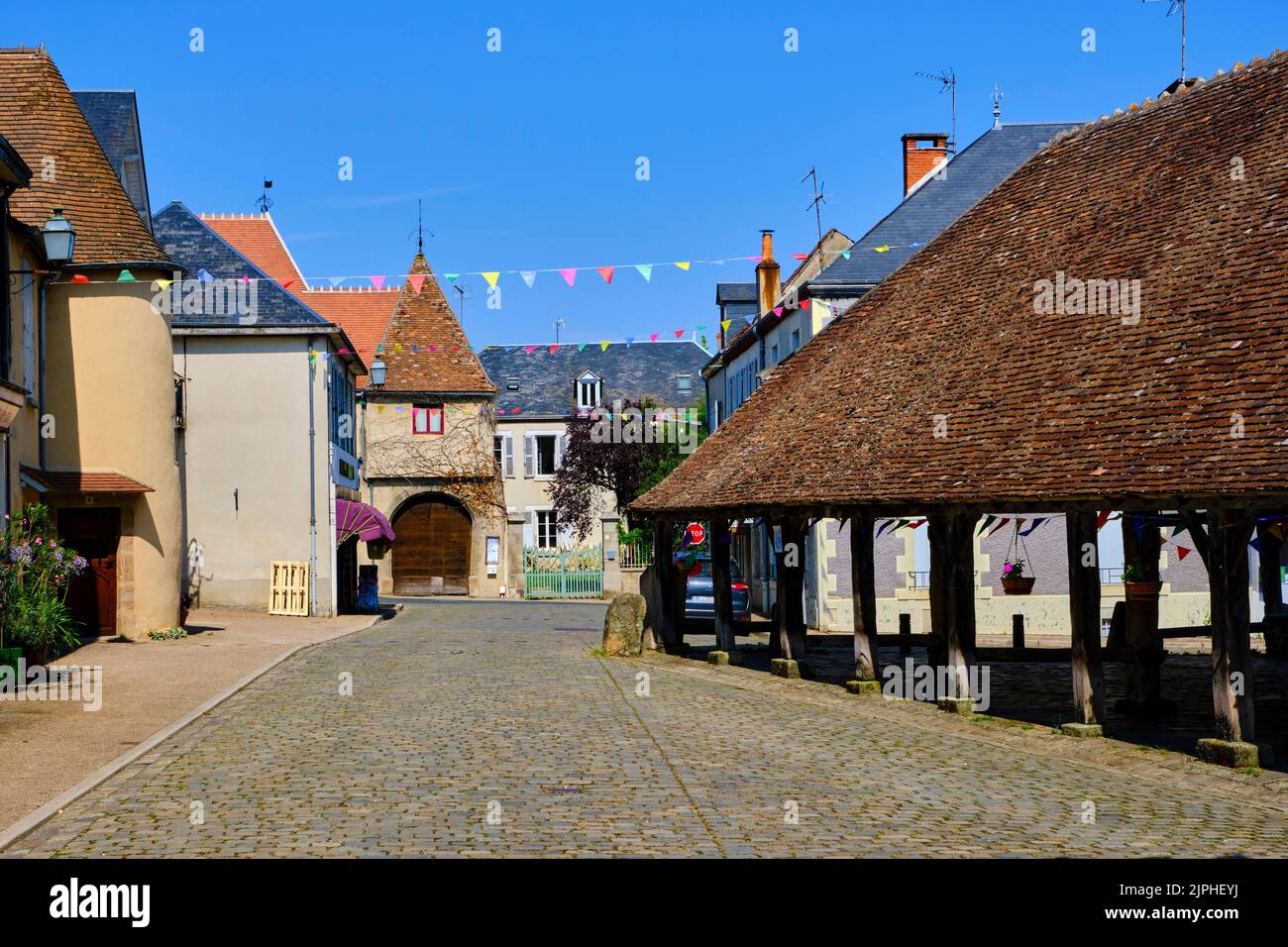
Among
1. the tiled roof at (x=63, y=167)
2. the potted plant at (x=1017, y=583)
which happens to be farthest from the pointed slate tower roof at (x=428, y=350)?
the potted plant at (x=1017, y=583)

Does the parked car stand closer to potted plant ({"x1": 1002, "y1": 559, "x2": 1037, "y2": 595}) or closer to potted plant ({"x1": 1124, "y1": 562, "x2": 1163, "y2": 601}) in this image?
potted plant ({"x1": 1002, "y1": 559, "x2": 1037, "y2": 595})

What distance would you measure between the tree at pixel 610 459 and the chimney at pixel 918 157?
13.7 metres

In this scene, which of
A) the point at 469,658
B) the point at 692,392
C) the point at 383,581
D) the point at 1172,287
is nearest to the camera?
the point at 1172,287

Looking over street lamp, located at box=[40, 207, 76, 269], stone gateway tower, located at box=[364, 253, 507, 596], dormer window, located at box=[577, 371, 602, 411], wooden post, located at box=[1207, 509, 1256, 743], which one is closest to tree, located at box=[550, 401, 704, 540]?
stone gateway tower, located at box=[364, 253, 507, 596]

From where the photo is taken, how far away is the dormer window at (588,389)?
1892 inches

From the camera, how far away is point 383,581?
4353 centimetres

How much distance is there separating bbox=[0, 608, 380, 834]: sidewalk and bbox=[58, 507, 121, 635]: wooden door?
744 mm

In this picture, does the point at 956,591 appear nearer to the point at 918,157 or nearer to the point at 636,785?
the point at 636,785

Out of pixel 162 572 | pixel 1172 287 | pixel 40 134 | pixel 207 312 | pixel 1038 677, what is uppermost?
pixel 40 134

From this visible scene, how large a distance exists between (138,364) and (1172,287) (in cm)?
1529

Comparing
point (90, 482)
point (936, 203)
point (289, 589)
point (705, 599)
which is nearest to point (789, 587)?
point (90, 482)
